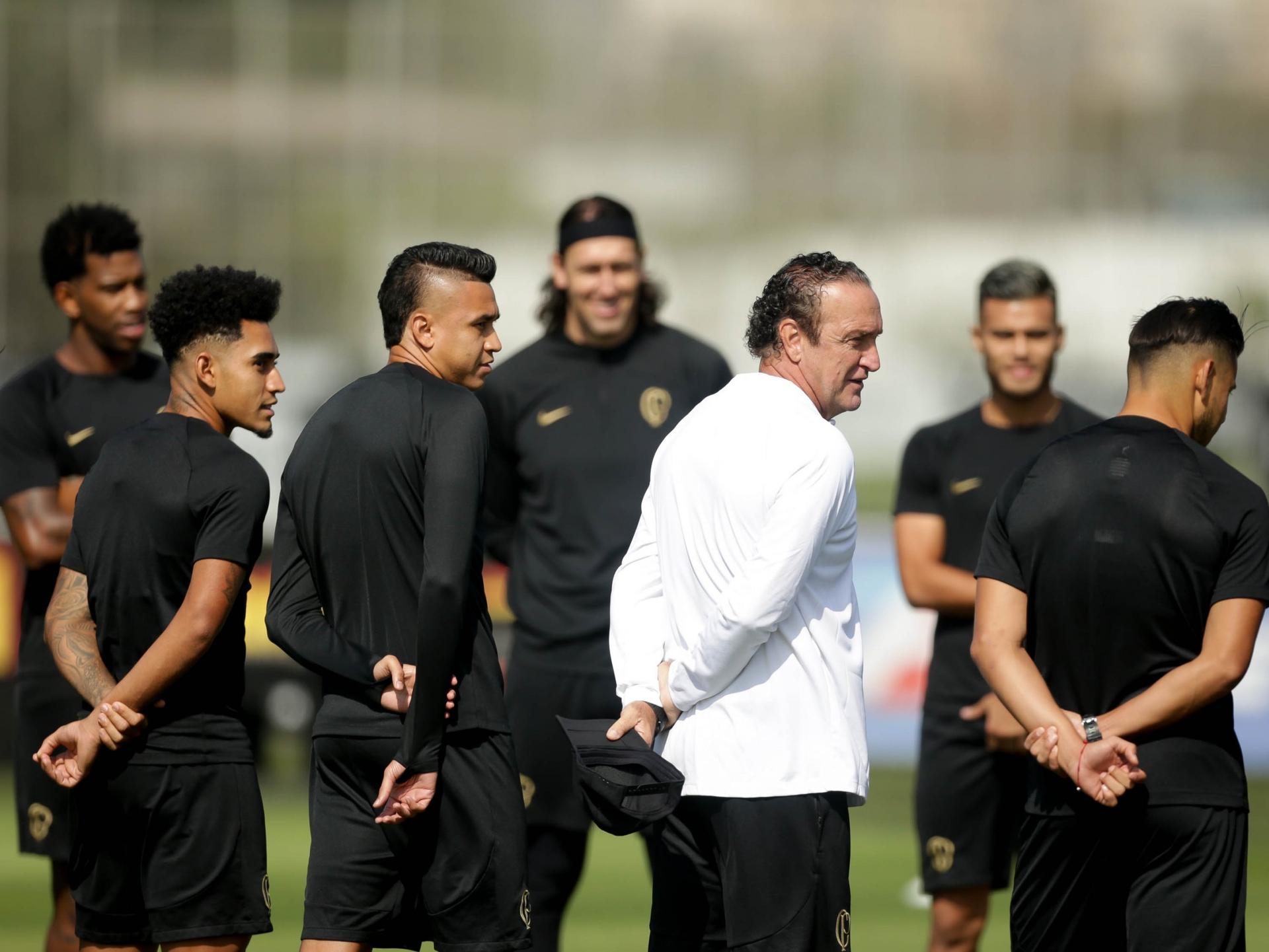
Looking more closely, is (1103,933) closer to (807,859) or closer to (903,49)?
(807,859)

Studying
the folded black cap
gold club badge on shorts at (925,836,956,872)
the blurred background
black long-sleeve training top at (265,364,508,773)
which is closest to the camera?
the folded black cap

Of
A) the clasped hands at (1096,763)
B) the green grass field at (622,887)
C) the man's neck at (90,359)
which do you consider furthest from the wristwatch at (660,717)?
the green grass field at (622,887)

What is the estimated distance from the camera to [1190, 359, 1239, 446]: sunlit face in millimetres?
4273

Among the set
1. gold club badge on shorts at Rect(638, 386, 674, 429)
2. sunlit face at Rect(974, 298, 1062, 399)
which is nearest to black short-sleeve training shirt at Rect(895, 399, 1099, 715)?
sunlit face at Rect(974, 298, 1062, 399)

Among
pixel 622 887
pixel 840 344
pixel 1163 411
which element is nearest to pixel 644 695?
pixel 840 344

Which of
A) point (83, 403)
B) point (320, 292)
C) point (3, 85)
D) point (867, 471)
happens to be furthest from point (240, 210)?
point (83, 403)

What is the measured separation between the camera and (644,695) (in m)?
4.22

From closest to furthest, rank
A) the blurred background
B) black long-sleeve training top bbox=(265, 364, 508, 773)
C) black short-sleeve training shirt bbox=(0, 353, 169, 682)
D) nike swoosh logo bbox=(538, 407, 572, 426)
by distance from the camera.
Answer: black long-sleeve training top bbox=(265, 364, 508, 773)
black short-sleeve training shirt bbox=(0, 353, 169, 682)
nike swoosh logo bbox=(538, 407, 572, 426)
the blurred background

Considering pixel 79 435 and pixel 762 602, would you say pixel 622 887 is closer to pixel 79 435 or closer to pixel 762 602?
pixel 79 435

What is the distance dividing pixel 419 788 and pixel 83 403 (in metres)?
2.37

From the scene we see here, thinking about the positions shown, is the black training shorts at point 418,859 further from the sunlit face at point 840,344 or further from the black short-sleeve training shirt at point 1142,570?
the black short-sleeve training shirt at point 1142,570

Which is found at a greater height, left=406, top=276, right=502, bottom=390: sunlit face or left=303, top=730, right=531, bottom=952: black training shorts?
left=406, top=276, right=502, bottom=390: sunlit face

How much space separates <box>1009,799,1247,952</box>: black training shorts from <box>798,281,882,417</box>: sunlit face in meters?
1.16

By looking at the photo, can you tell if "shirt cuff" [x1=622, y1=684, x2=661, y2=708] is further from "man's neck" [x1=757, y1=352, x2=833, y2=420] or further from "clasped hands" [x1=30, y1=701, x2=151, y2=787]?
"clasped hands" [x1=30, y1=701, x2=151, y2=787]
